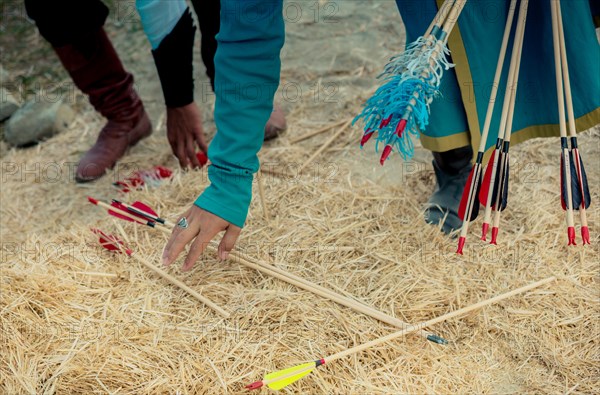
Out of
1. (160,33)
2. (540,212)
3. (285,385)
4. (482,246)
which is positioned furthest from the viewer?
(160,33)

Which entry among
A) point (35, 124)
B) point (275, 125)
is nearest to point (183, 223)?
point (275, 125)

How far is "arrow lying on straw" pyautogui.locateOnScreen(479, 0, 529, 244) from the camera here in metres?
1.56

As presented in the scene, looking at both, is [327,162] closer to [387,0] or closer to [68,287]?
[68,287]

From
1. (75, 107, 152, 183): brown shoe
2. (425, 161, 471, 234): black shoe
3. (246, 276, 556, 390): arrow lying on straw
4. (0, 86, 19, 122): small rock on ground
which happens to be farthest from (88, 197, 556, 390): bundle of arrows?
(0, 86, 19, 122): small rock on ground

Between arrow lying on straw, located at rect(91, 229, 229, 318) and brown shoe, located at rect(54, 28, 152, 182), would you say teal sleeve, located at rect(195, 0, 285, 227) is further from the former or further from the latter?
brown shoe, located at rect(54, 28, 152, 182)

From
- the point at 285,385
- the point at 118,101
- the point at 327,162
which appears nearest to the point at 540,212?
the point at 327,162

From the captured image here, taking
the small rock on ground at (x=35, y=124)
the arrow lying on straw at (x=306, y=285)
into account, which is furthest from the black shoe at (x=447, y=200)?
the small rock on ground at (x=35, y=124)

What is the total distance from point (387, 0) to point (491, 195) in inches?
96.0

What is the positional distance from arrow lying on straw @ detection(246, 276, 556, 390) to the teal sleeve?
37cm

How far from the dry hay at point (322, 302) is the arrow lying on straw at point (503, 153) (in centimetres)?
27

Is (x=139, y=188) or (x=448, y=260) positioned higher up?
(x=448, y=260)

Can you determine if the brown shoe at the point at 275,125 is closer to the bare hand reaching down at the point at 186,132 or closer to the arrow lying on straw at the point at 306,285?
the bare hand reaching down at the point at 186,132

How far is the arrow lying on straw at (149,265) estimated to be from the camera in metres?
1.66

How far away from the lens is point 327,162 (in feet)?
8.20
